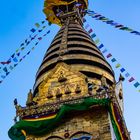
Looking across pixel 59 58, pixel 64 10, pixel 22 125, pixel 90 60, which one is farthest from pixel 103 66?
pixel 64 10

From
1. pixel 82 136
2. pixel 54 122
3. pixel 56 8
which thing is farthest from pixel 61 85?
pixel 56 8

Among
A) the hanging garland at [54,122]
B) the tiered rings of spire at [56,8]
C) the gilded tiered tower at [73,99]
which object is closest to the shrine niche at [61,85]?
the gilded tiered tower at [73,99]

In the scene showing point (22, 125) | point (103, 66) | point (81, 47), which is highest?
point (81, 47)

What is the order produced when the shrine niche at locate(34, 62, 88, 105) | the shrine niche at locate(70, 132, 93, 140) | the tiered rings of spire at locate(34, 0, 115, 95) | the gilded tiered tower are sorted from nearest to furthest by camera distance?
1. the shrine niche at locate(70, 132, 93, 140)
2. the gilded tiered tower
3. the shrine niche at locate(34, 62, 88, 105)
4. the tiered rings of spire at locate(34, 0, 115, 95)

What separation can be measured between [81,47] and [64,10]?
11.0m

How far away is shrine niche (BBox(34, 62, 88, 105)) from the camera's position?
28.7m

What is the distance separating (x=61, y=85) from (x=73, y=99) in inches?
82.0

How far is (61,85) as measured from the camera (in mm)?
29406

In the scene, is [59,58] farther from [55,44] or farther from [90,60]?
[55,44]

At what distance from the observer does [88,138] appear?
83.3 feet

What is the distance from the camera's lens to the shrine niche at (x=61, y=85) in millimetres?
28656

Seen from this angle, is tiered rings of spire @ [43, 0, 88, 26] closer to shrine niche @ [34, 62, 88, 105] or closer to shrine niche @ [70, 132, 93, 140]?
shrine niche @ [34, 62, 88, 105]

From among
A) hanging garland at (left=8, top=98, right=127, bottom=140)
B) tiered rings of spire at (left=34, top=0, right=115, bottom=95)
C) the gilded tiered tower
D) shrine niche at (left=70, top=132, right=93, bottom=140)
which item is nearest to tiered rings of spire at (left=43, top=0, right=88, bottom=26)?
tiered rings of spire at (left=34, top=0, right=115, bottom=95)

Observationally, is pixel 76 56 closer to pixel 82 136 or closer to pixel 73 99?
pixel 73 99
